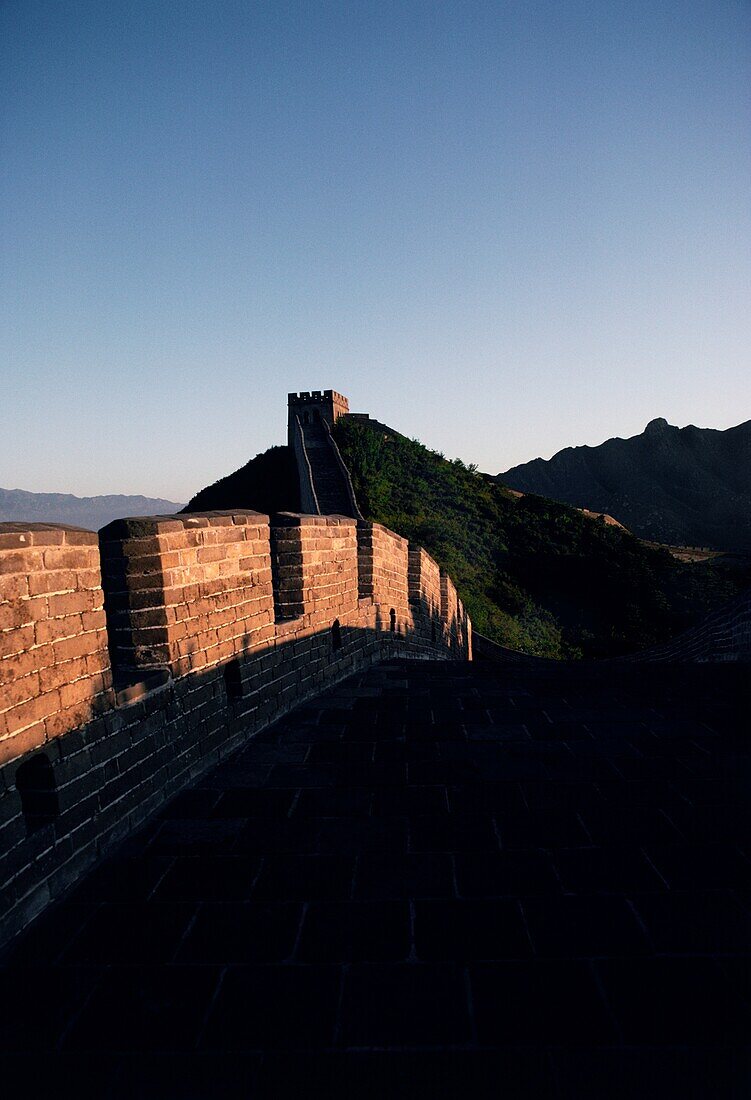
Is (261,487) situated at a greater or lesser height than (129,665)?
greater

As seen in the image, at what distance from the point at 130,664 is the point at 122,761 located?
0.52 metres

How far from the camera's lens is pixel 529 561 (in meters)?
34.5

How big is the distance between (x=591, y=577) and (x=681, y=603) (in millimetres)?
Answer: 4906

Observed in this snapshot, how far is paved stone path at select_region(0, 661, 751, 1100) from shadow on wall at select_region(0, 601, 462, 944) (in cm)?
11

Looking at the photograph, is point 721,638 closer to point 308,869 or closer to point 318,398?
point 308,869

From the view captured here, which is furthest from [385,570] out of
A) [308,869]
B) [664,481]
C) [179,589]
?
[664,481]

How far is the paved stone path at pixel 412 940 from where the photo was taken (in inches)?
62.1

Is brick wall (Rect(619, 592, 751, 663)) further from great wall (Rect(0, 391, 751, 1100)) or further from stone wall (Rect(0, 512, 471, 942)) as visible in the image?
stone wall (Rect(0, 512, 471, 942))

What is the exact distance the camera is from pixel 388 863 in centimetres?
244

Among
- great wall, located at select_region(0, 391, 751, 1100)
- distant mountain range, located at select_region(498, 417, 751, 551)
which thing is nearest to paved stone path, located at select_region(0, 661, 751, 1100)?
great wall, located at select_region(0, 391, 751, 1100)

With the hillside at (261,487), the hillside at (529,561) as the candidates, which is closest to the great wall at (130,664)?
the hillside at (529,561)

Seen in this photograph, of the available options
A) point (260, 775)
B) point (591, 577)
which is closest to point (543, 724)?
point (260, 775)

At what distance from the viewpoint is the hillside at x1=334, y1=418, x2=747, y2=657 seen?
29016 mm

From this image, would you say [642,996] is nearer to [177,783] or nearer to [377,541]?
[177,783]
